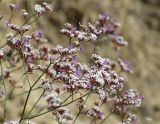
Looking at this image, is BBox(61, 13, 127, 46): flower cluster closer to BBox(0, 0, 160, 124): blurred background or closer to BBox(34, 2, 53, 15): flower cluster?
BBox(34, 2, 53, 15): flower cluster

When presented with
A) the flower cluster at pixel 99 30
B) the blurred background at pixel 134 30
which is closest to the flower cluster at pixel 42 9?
the flower cluster at pixel 99 30

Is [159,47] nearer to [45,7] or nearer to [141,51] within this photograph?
[141,51]

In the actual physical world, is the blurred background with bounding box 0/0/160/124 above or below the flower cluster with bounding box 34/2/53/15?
above

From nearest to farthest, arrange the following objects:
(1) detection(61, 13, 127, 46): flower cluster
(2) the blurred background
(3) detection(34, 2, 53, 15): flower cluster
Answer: (1) detection(61, 13, 127, 46): flower cluster < (3) detection(34, 2, 53, 15): flower cluster < (2) the blurred background

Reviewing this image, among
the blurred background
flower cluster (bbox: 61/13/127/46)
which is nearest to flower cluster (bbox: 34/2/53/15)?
flower cluster (bbox: 61/13/127/46)

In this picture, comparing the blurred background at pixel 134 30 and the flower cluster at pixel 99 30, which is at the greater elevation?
the blurred background at pixel 134 30

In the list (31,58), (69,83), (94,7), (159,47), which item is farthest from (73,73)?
(159,47)

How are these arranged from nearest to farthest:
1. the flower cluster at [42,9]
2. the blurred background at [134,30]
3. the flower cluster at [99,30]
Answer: the flower cluster at [99,30] → the flower cluster at [42,9] → the blurred background at [134,30]

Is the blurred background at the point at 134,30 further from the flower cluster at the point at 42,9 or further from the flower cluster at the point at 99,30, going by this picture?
the flower cluster at the point at 42,9
